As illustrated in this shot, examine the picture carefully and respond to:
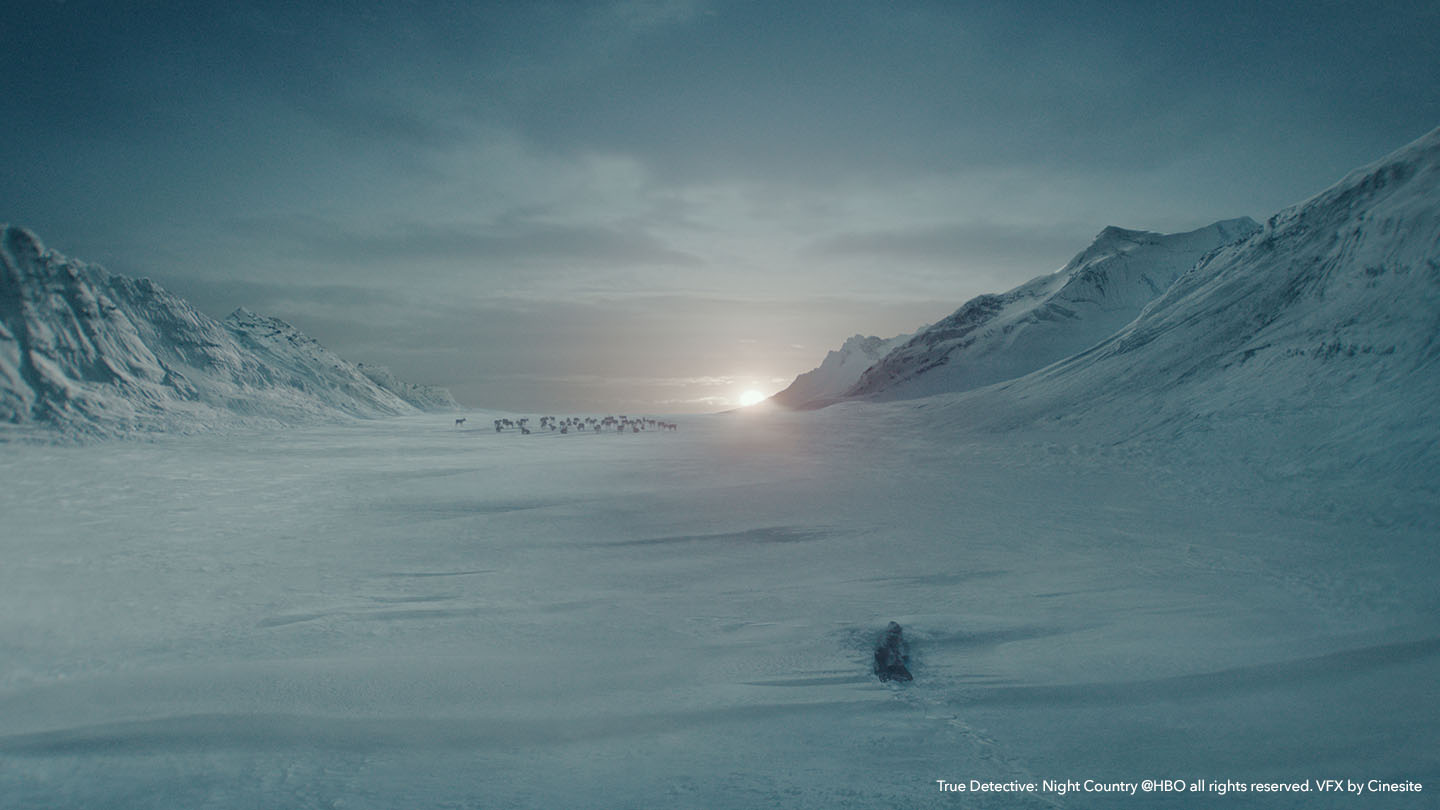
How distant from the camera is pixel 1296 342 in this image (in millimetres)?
26984

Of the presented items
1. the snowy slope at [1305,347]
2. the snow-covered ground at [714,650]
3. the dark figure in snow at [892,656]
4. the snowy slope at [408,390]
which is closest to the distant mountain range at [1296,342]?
the snowy slope at [1305,347]

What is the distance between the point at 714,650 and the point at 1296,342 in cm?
3039

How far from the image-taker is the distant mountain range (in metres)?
20.5

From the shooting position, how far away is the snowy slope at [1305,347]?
63.8 feet

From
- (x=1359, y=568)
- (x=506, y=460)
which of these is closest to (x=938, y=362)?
(x=506, y=460)

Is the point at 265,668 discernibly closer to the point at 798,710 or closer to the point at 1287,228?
the point at 798,710

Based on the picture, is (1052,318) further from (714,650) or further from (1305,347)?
(714,650)

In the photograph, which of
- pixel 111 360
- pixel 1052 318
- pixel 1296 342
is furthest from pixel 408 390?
Answer: pixel 1296 342

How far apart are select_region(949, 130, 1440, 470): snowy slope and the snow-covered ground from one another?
5.05 m

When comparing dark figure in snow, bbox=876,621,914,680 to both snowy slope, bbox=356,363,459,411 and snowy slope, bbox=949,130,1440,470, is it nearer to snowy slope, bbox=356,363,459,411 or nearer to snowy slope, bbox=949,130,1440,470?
snowy slope, bbox=949,130,1440,470

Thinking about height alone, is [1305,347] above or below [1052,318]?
below

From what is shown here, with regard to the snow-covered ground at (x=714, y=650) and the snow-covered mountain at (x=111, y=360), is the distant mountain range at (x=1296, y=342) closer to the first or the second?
the snow-covered ground at (x=714, y=650)

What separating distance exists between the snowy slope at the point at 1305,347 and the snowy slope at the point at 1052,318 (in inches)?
1156

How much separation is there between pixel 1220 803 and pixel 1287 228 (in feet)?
154
